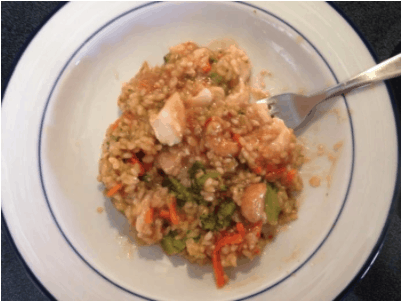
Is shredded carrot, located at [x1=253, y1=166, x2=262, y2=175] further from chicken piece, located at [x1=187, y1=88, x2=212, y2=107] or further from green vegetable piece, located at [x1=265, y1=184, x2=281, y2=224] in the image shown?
chicken piece, located at [x1=187, y1=88, x2=212, y2=107]

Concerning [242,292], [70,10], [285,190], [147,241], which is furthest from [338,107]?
[70,10]

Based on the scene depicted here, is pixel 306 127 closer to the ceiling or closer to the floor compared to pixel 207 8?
closer to the floor

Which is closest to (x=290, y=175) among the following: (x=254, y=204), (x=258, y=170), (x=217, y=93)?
(x=258, y=170)

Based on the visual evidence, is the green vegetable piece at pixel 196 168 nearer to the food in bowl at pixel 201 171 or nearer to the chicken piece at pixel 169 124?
the food in bowl at pixel 201 171

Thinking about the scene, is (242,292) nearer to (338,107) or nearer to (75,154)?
(338,107)

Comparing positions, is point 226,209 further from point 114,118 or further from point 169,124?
point 114,118

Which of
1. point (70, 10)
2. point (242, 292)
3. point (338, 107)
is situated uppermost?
point (70, 10)

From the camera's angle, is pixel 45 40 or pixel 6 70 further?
pixel 6 70
